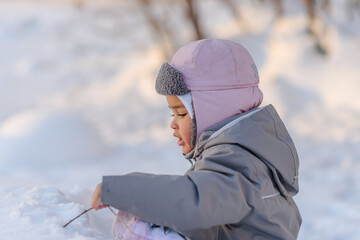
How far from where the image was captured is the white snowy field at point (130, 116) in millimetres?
2433

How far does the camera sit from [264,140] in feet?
6.09

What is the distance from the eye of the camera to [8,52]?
12953mm

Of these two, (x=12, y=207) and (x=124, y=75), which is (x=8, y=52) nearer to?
(x=124, y=75)

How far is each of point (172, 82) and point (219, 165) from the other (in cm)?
40

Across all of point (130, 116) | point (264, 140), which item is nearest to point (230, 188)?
point (264, 140)

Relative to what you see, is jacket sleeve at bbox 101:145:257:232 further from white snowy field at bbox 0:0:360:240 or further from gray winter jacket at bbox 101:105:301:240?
white snowy field at bbox 0:0:360:240

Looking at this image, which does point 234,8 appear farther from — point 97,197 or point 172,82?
point 97,197

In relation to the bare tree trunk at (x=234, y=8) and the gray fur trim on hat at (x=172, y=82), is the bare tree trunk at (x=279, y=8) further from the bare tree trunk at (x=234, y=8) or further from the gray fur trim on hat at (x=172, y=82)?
the gray fur trim on hat at (x=172, y=82)

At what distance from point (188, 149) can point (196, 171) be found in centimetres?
37

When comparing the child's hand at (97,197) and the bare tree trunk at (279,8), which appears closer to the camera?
the child's hand at (97,197)

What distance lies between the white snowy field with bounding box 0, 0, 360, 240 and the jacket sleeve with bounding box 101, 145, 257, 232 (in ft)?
→ 0.93

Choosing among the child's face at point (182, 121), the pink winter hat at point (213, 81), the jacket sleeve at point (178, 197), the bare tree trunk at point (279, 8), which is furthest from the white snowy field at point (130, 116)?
the pink winter hat at point (213, 81)

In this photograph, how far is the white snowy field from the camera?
243cm

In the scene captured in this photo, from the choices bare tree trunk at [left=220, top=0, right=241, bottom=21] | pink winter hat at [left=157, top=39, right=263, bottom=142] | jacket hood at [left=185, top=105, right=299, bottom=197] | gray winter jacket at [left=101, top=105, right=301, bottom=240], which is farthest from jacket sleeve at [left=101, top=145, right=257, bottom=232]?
bare tree trunk at [left=220, top=0, right=241, bottom=21]
